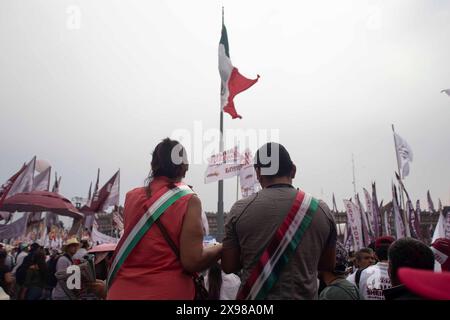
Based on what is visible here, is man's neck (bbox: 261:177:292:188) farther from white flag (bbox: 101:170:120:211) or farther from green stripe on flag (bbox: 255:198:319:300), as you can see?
white flag (bbox: 101:170:120:211)

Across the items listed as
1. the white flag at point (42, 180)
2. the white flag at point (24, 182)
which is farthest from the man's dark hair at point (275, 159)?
the white flag at point (42, 180)

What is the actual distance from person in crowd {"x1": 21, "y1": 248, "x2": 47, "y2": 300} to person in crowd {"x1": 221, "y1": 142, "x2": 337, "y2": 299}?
22.1 feet

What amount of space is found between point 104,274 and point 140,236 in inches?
69.8

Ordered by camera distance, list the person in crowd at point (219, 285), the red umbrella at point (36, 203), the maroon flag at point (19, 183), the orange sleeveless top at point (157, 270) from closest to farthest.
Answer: the orange sleeveless top at point (157, 270)
the person in crowd at point (219, 285)
the red umbrella at point (36, 203)
the maroon flag at point (19, 183)

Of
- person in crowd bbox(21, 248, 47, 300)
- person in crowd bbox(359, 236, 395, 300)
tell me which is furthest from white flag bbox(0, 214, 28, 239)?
person in crowd bbox(359, 236, 395, 300)

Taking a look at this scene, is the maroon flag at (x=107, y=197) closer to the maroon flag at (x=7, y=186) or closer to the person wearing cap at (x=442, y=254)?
the maroon flag at (x=7, y=186)

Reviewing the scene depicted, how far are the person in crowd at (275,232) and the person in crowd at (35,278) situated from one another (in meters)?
6.74

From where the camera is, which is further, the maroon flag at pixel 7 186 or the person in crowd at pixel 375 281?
the maroon flag at pixel 7 186

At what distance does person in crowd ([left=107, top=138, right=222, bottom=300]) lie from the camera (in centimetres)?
207

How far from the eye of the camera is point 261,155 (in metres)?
2.46

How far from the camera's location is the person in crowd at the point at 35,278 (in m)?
7.45

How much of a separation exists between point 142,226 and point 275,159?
3.14ft

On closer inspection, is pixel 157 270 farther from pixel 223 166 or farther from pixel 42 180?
pixel 42 180
